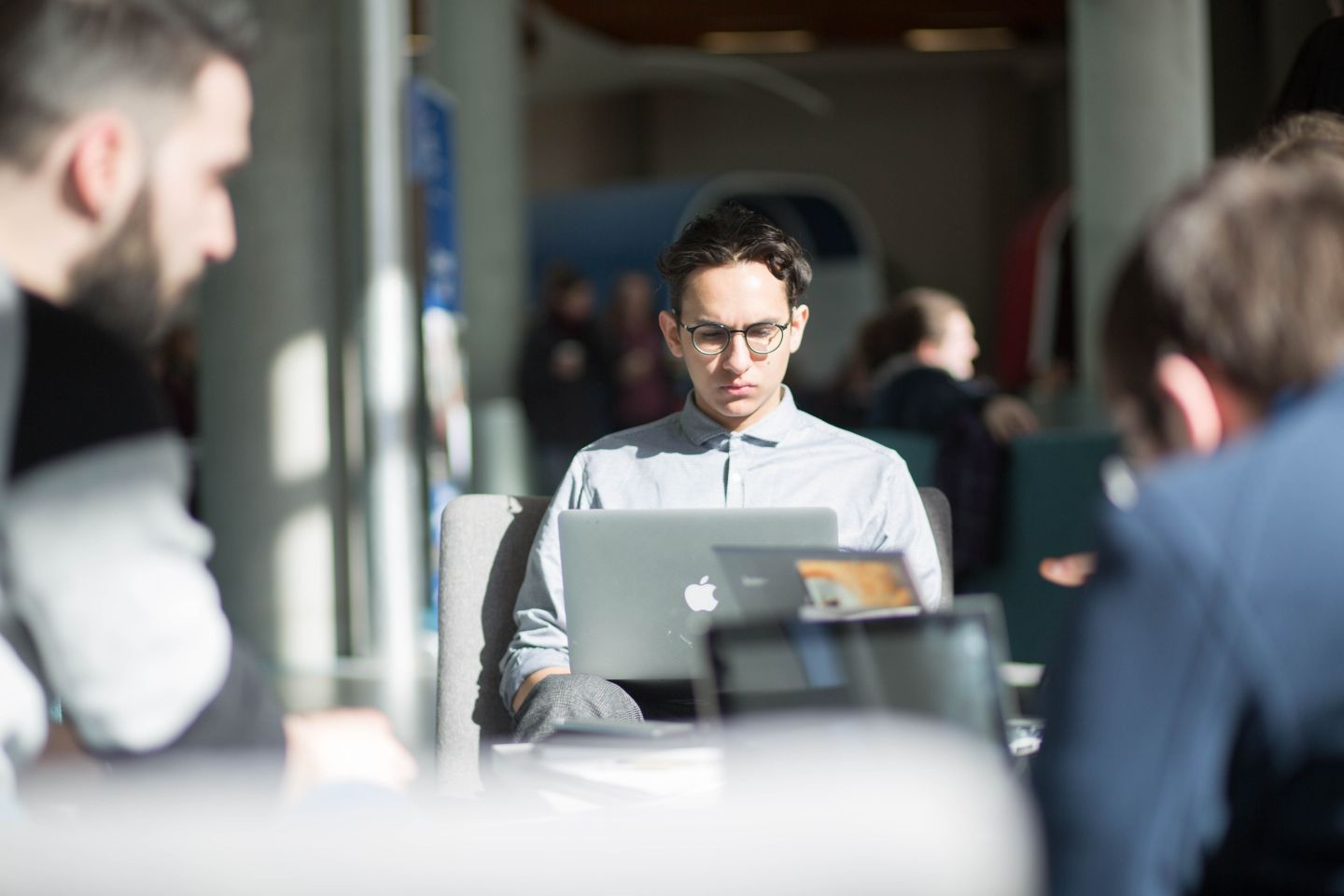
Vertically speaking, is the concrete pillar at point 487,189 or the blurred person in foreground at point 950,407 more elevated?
the concrete pillar at point 487,189

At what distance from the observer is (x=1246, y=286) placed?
997 millimetres

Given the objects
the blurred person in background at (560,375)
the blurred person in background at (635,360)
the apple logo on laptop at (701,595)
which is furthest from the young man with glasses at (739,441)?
the blurred person in background at (635,360)

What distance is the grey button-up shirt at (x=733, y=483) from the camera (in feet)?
7.45

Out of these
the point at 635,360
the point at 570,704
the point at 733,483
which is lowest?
the point at 570,704

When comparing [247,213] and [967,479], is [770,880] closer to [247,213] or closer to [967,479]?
[967,479]

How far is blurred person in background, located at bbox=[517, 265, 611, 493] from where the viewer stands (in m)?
8.82

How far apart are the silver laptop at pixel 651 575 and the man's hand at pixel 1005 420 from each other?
334 cm

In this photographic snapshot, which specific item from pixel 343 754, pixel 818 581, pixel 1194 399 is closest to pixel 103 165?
pixel 343 754

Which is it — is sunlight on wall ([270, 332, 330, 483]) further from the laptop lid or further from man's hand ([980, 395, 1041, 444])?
the laptop lid

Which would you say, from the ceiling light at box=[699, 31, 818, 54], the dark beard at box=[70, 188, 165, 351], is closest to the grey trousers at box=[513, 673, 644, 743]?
the dark beard at box=[70, 188, 165, 351]

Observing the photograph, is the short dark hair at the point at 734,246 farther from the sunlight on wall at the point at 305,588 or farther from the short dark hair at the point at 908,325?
the sunlight on wall at the point at 305,588

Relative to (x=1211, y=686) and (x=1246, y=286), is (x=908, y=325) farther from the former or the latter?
(x=1211, y=686)

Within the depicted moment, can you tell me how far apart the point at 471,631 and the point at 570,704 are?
44 cm

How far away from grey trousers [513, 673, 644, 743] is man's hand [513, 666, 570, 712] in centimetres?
8
